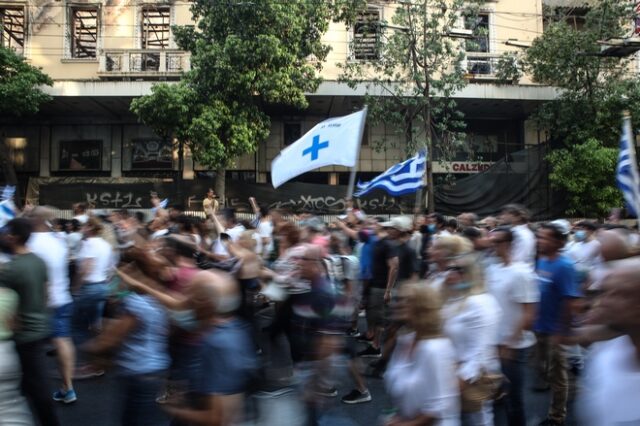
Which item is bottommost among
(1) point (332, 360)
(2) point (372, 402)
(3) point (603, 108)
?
(2) point (372, 402)

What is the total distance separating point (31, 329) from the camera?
13.0 feet

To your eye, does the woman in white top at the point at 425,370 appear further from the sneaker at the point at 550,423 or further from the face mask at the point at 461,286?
the sneaker at the point at 550,423

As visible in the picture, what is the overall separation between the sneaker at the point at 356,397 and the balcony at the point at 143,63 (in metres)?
16.4

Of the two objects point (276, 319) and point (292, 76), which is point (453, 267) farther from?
point (292, 76)

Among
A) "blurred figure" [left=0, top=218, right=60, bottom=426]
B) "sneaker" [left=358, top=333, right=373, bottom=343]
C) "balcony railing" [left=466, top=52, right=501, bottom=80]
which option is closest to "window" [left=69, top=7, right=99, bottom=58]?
"balcony railing" [left=466, top=52, right=501, bottom=80]

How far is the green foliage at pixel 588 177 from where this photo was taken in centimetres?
1734

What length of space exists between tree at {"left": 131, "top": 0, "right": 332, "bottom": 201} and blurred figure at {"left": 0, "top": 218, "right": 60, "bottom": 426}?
12.5 m

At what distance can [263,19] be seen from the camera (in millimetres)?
16016

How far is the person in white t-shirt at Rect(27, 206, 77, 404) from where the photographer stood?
4957 millimetres

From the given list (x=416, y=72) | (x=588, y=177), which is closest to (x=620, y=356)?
(x=416, y=72)

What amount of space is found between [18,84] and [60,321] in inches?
588

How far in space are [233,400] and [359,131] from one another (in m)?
5.86

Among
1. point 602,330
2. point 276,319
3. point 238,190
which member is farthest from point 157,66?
point 602,330

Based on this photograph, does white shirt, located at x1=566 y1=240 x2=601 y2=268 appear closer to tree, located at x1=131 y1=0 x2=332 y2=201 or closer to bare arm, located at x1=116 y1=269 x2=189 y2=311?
bare arm, located at x1=116 y1=269 x2=189 y2=311
